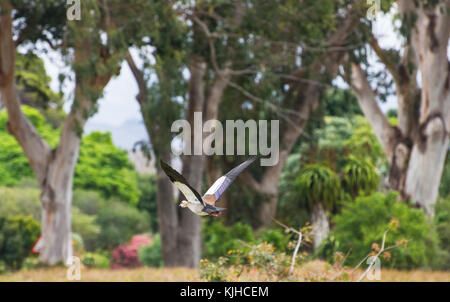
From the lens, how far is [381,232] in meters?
10.8

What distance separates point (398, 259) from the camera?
1088cm

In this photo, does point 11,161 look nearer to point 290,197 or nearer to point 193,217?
point 290,197

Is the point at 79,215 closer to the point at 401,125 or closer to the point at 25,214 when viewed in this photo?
the point at 25,214

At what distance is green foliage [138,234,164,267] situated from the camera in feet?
79.6

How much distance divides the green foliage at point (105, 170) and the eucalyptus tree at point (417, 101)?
15.2 m

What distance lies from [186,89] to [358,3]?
14.4 feet

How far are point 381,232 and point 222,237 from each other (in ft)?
20.2

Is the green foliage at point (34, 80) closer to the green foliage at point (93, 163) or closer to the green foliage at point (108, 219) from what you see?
the green foliage at point (93, 163)

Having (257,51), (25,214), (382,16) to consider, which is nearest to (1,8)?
(257,51)

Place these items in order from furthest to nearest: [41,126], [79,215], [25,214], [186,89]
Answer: [41,126], [79,215], [25,214], [186,89]

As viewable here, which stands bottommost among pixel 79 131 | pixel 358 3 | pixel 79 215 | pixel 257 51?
pixel 79 215

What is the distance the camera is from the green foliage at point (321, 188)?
17203 millimetres

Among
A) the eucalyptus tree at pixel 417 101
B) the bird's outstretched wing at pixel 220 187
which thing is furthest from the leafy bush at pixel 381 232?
the bird's outstretched wing at pixel 220 187
